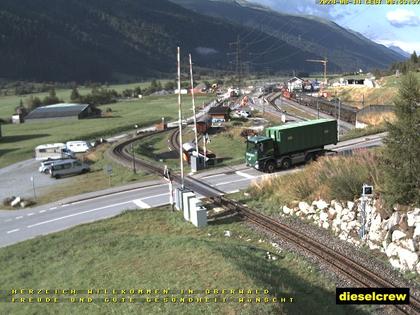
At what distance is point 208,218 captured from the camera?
97.9ft

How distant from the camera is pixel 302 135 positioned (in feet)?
137

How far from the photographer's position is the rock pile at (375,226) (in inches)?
766

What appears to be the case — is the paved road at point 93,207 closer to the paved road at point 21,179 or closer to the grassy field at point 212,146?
the grassy field at point 212,146

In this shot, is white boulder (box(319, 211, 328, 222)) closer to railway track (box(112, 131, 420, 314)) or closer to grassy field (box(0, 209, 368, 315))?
railway track (box(112, 131, 420, 314))

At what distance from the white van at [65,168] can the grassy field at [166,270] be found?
102 feet

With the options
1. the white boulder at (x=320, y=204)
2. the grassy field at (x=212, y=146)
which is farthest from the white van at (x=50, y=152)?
the white boulder at (x=320, y=204)

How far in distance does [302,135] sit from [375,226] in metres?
20.6

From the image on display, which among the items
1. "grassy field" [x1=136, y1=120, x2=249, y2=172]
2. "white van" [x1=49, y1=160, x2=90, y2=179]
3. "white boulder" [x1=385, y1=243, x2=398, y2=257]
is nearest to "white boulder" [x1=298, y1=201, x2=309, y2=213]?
"white boulder" [x1=385, y1=243, x2=398, y2=257]

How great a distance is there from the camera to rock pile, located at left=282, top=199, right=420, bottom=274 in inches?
766

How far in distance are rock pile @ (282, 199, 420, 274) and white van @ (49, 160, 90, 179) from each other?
132 ft

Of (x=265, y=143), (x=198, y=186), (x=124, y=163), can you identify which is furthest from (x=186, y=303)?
(x=124, y=163)

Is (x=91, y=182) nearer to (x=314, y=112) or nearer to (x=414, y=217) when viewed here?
(x=414, y=217)

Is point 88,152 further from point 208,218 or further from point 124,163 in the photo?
point 208,218

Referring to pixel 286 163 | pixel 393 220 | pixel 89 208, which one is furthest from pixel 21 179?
pixel 393 220
